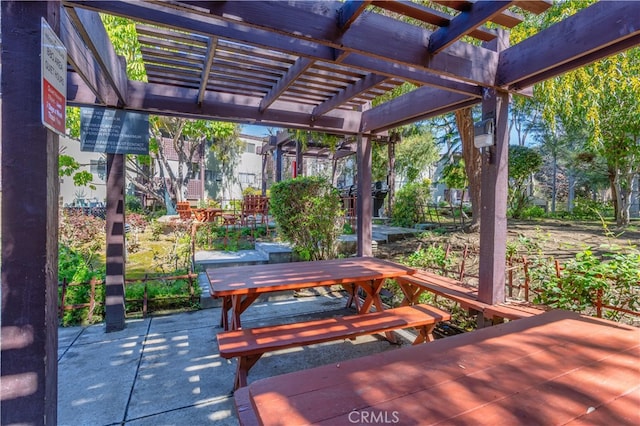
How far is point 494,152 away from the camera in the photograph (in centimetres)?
291

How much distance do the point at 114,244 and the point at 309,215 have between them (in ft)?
9.33

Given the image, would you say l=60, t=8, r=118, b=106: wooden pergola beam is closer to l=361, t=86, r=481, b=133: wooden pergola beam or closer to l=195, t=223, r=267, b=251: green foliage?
l=361, t=86, r=481, b=133: wooden pergola beam

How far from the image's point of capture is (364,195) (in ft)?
16.0

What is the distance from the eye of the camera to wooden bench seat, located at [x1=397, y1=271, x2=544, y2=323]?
2.70 metres

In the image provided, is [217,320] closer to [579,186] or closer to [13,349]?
[13,349]

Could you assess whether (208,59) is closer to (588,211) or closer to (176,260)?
(176,260)

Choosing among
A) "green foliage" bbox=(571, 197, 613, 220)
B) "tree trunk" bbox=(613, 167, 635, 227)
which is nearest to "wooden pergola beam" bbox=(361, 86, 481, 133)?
"tree trunk" bbox=(613, 167, 635, 227)

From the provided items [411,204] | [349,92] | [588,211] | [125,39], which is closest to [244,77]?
[349,92]

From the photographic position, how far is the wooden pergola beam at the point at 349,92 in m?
3.23

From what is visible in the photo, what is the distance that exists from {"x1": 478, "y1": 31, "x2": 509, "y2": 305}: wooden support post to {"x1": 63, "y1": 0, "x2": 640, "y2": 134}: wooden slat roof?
19 cm

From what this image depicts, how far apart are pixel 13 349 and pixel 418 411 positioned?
5.36ft

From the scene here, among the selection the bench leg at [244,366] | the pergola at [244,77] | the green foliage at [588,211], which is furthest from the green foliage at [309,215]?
the green foliage at [588,211]

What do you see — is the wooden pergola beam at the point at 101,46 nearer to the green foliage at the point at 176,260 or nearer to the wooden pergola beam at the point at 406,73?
the wooden pergola beam at the point at 406,73

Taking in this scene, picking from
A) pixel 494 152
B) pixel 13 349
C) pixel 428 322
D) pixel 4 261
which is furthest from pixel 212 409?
pixel 494 152
